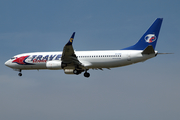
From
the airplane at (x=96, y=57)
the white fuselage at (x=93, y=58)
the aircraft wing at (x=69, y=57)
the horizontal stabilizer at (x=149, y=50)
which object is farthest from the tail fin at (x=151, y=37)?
the aircraft wing at (x=69, y=57)

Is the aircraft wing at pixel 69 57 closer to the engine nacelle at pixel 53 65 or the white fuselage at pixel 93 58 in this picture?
the engine nacelle at pixel 53 65

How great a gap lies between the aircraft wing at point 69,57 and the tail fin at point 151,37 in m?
7.60

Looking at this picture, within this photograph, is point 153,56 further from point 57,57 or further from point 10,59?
point 10,59

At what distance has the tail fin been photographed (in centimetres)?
3856

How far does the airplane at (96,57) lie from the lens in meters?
37.5

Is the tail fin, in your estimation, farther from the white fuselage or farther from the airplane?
the white fuselage

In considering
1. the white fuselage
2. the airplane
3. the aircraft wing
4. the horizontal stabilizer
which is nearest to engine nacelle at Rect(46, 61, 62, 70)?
the airplane

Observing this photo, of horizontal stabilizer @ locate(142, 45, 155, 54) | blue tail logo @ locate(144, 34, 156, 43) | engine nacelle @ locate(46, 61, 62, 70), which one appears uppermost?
blue tail logo @ locate(144, 34, 156, 43)

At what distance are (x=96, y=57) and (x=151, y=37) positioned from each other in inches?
287

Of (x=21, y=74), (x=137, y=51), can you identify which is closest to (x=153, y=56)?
(x=137, y=51)

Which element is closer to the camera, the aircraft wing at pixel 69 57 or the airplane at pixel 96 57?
the aircraft wing at pixel 69 57

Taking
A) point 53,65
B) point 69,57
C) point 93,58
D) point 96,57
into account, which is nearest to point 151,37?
point 96,57

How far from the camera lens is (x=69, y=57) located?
3856cm

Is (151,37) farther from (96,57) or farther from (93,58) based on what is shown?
(93,58)
